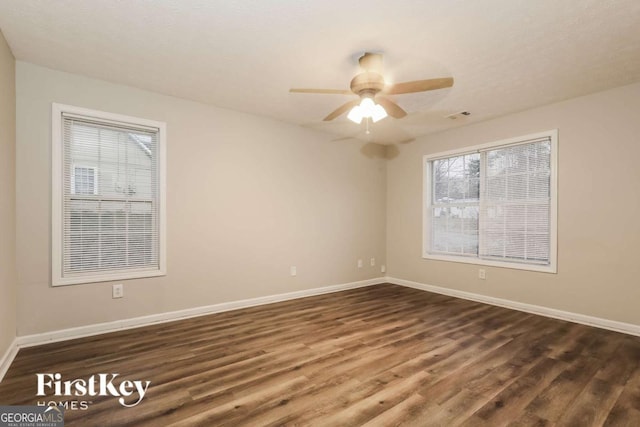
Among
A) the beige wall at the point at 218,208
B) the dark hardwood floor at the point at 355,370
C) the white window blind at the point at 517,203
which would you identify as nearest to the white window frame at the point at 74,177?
the beige wall at the point at 218,208

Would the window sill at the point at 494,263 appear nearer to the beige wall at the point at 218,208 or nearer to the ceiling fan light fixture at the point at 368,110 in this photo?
the beige wall at the point at 218,208

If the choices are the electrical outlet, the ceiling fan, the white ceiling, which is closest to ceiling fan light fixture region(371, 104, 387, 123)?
the ceiling fan

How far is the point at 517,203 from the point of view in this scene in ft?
13.6

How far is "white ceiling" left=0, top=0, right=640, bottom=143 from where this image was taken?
2.13m

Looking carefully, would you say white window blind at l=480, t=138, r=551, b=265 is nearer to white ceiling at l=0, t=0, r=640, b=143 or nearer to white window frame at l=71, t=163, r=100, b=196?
white ceiling at l=0, t=0, r=640, b=143

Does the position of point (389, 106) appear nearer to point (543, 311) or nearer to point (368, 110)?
point (368, 110)

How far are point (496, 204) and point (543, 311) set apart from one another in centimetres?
148

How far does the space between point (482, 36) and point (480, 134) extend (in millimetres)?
2335

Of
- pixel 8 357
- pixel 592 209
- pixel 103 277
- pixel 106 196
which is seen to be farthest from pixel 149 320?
pixel 592 209

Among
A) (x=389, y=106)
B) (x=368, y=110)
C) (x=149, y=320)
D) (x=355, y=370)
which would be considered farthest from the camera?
(x=149, y=320)

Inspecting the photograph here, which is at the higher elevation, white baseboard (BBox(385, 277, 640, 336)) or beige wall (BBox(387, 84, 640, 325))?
beige wall (BBox(387, 84, 640, 325))

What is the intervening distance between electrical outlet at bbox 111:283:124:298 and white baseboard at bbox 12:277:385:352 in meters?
0.27

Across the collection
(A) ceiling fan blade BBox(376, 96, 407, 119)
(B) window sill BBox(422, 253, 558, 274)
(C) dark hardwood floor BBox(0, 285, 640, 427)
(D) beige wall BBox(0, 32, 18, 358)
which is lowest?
(C) dark hardwood floor BBox(0, 285, 640, 427)

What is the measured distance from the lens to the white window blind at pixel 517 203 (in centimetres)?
393
